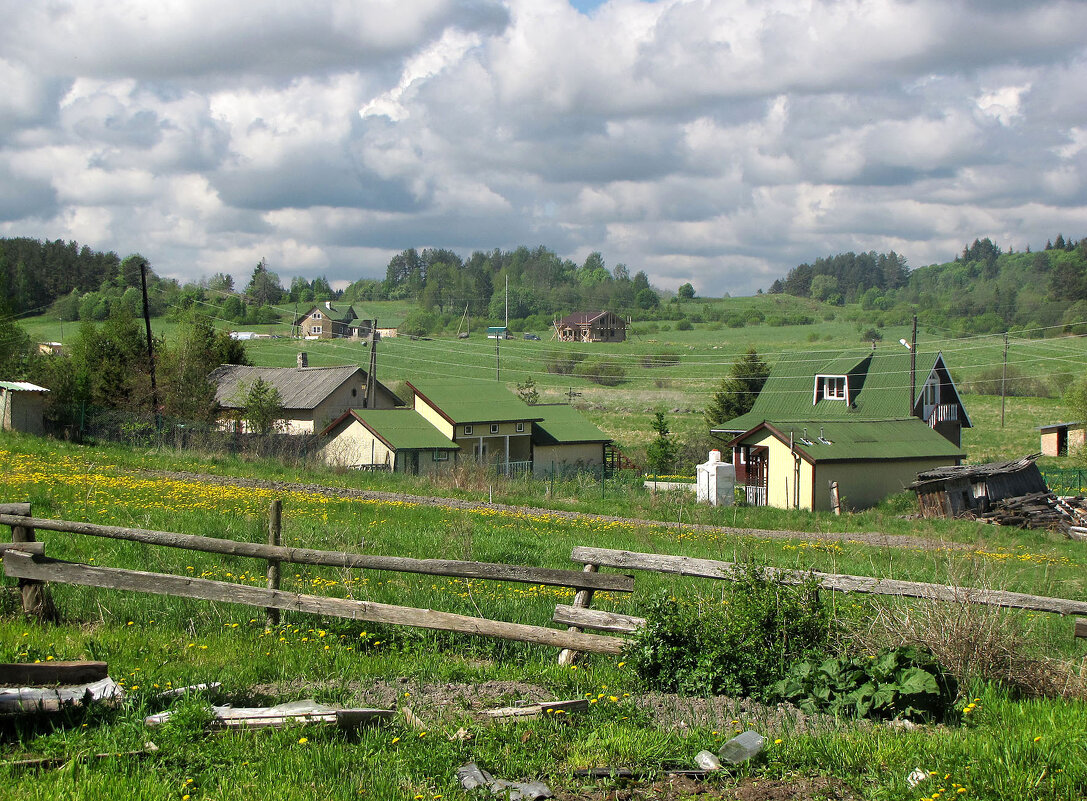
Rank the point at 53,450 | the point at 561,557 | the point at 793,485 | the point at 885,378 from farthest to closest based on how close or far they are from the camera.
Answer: the point at 885,378 → the point at 793,485 → the point at 53,450 → the point at 561,557

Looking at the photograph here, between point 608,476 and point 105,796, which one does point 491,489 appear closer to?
point 608,476

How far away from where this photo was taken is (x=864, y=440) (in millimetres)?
41594

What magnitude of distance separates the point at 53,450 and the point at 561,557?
19.3 m

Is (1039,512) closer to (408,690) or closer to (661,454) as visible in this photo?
(661,454)

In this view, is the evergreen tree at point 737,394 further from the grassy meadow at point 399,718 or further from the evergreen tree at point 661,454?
the grassy meadow at point 399,718

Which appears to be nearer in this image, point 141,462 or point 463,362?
point 141,462

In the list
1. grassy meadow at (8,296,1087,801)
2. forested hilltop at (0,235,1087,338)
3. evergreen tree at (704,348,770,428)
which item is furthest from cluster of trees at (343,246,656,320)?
grassy meadow at (8,296,1087,801)

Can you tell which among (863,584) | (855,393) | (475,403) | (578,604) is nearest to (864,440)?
(855,393)

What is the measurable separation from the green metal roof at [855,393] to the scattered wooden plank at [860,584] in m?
41.6

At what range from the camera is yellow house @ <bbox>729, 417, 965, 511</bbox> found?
3938 cm

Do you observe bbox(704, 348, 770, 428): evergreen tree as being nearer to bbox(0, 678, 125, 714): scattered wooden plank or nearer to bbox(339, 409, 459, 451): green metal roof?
bbox(339, 409, 459, 451): green metal roof

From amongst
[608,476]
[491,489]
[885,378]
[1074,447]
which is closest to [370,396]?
[608,476]

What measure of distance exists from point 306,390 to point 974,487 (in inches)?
1462

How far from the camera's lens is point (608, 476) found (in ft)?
151
